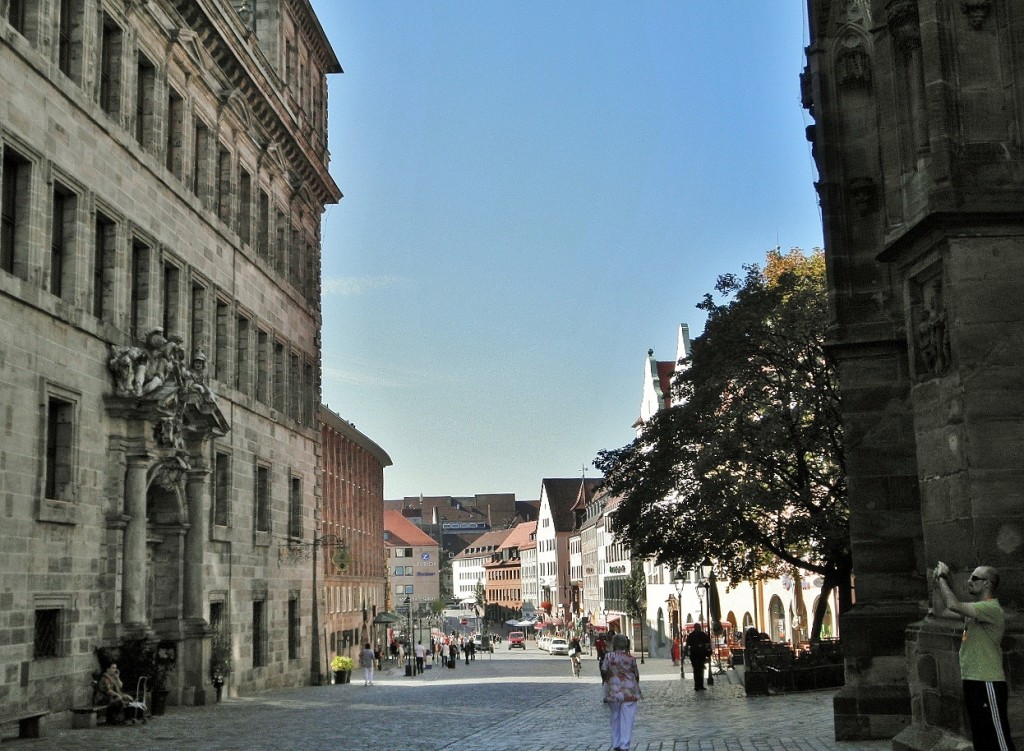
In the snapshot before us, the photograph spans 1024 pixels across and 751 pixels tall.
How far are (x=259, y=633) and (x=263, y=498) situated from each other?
11.9 feet

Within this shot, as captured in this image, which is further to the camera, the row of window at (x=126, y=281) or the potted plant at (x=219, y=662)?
the potted plant at (x=219, y=662)

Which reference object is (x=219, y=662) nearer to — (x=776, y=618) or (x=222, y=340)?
(x=222, y=340)

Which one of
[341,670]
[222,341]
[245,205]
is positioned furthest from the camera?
[341,670]

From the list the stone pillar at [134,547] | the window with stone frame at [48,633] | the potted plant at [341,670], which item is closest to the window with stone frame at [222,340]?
the stone pillar at [134,547]

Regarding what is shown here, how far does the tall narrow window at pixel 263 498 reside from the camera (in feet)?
117

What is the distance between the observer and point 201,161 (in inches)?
1246

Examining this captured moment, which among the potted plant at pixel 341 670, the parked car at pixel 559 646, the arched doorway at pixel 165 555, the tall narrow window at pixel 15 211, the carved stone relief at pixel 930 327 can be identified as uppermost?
the tall narrow window at pixel 15 211

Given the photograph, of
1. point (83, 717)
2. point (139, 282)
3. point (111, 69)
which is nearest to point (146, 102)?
point (111, 69)

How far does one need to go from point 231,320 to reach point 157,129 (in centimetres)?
652

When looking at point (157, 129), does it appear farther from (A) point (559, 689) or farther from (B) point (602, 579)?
(B) point (602, 579)

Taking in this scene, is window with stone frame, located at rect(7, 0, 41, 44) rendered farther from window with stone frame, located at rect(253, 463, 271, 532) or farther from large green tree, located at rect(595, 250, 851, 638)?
large green tree, located at rect(595, 250, 851, 638)

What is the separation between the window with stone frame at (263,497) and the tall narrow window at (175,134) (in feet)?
30.4

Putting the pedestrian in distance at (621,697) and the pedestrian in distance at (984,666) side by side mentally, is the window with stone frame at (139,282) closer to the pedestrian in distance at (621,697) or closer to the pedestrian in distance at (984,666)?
the pedestrian in distance at (621,697)

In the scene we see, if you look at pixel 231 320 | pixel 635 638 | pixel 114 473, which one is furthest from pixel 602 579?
pixel 114 473
